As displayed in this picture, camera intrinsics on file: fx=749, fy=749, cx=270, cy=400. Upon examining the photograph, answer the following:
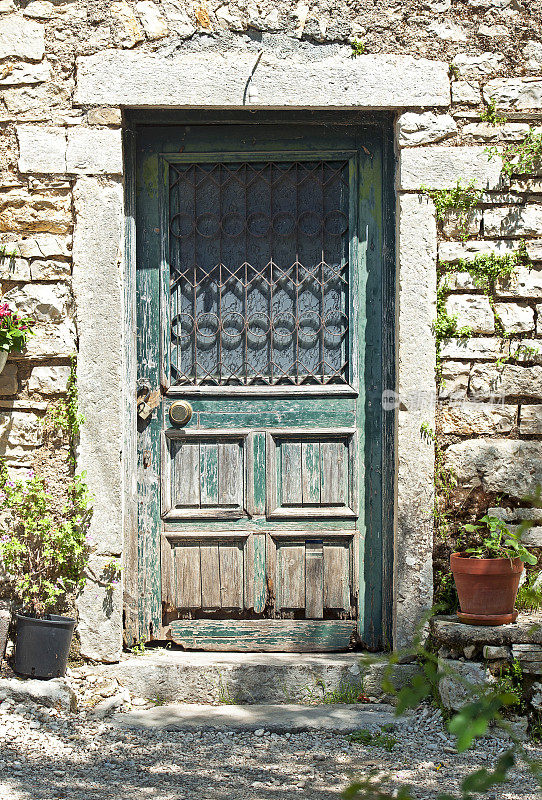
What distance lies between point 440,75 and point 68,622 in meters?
2.96

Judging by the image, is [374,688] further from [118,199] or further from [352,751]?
[118,199]

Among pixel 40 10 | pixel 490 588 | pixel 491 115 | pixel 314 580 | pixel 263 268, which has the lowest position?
pixel 314 580

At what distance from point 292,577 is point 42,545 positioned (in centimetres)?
118

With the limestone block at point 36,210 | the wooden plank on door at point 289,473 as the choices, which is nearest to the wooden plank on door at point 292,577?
the wooden plank on door at point 289,473

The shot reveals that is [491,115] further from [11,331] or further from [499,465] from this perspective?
[11,331]

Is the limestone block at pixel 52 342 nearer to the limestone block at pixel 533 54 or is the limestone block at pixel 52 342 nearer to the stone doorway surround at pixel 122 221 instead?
the stone doorway surround at pixel 122 221

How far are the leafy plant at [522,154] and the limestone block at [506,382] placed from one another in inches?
35.4

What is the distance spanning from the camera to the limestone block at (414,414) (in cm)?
344

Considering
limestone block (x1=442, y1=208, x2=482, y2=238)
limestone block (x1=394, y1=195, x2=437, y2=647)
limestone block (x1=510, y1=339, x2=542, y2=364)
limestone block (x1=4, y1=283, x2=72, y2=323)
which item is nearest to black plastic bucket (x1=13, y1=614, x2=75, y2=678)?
limestone block (x1=4, y1=283, x2=72, y2=323)

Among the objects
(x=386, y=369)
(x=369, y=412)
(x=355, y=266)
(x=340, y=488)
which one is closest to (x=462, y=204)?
(x=355, y=266)

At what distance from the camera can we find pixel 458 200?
3.46m

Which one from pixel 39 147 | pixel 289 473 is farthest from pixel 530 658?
pixel 39 147

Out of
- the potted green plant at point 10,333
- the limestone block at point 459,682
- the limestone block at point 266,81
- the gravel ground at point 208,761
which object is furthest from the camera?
the limestone block at point 266,81

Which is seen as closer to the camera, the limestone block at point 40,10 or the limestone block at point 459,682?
the limestone block at point 459,682
